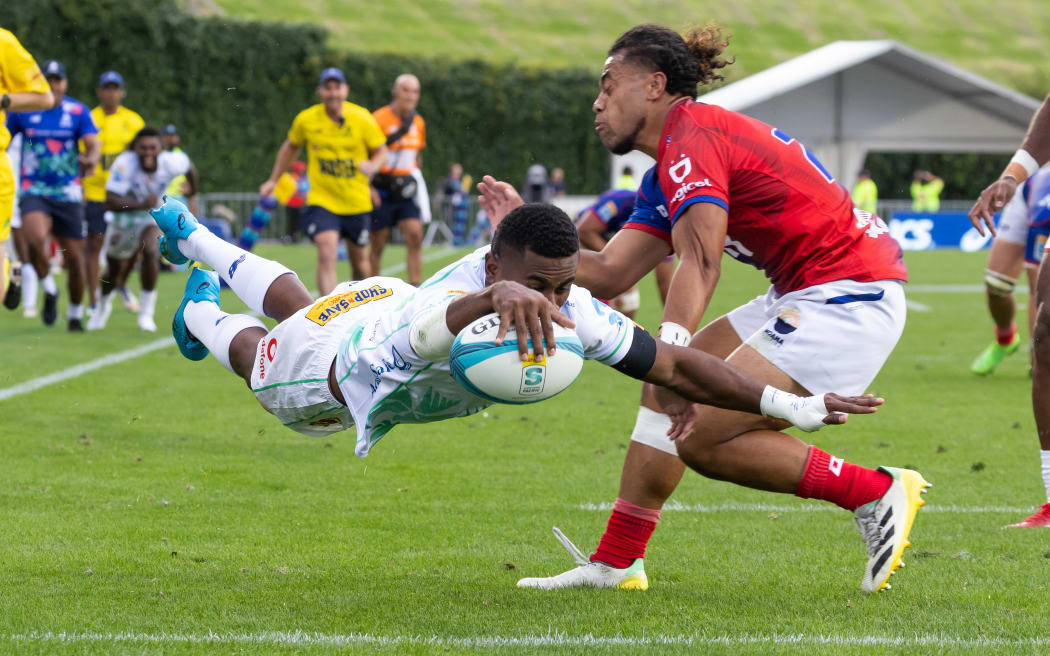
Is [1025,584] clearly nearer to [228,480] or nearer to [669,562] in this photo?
[669,562]

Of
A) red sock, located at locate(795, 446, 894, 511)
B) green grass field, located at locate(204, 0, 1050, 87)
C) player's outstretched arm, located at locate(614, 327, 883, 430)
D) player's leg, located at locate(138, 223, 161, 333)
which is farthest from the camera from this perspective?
green grass field, located at locate(204, 0, 1050, 87)

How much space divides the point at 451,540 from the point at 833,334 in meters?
1.69

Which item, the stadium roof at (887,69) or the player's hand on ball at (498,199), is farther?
the stadium roof at (887,69)

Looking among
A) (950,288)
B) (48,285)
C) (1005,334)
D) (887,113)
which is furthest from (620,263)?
(887,113)

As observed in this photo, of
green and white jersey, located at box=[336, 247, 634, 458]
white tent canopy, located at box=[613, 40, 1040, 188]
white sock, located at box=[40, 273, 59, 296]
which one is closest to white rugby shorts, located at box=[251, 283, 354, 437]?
green and white jersey, located at box=[336, 247, 634, 458]

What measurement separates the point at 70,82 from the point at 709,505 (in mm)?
28716

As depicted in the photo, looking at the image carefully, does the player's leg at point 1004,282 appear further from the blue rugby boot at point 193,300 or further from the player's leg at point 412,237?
the player's leg at point 412,237

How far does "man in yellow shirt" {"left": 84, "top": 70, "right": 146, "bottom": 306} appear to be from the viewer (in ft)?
45.4

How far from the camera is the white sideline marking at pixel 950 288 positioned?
19.6 m

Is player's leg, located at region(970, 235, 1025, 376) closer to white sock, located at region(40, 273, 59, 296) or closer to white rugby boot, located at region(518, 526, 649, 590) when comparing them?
white rugby boot, located at region(518, 526, 649, 590)

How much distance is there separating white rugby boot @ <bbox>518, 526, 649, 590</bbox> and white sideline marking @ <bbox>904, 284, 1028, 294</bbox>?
50.1 feet

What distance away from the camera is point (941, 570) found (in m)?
4.80

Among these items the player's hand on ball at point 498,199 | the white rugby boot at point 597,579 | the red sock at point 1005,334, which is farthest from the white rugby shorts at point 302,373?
the red sock at point 1005,334

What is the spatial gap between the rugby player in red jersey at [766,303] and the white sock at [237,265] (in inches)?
62.4
